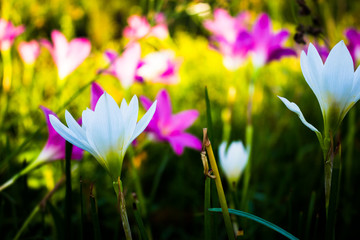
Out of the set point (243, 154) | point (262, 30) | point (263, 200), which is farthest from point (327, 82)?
point (263, 200)

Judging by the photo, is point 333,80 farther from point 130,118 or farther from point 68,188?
point 68,188

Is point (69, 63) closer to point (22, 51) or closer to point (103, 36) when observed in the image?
point (22, 51)

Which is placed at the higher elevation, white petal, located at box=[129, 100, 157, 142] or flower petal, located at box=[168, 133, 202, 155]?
flower petal, located at box=[168, 133, 202, 155]

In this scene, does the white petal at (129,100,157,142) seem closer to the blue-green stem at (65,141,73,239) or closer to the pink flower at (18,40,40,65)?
the blue-green stem at (65,141,73,239)

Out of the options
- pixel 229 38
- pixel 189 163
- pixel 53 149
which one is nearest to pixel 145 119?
pixel 53 149

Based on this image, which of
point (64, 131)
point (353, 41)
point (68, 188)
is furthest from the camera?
point (353, 41)

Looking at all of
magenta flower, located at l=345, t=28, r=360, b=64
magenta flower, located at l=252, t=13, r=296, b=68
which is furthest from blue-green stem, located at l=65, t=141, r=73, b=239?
magenta flower, located at l=345, t=28, r=360, b=64
